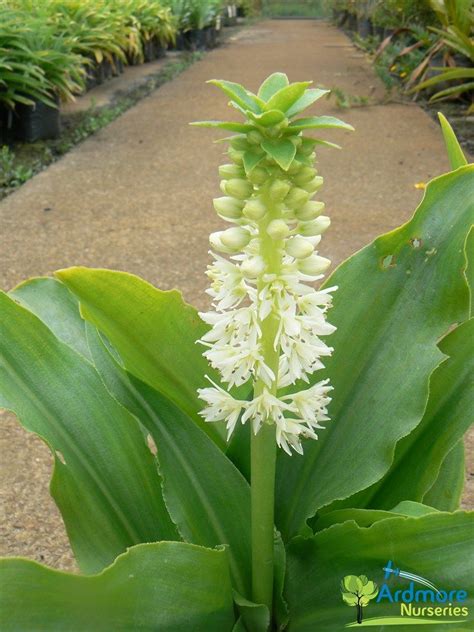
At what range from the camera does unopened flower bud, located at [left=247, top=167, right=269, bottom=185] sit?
1020mm

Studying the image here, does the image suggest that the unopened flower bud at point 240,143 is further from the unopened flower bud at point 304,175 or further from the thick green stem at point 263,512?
the thick green stem at point 263,512

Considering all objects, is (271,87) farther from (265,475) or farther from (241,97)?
(265,475)

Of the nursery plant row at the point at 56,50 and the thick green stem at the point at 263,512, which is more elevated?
the thick green stem at the point at 263,512

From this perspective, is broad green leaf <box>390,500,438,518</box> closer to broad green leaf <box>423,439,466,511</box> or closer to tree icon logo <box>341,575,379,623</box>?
tree icon logo <box>341,575,379,623</box>

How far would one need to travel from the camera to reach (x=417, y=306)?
1.41 meters

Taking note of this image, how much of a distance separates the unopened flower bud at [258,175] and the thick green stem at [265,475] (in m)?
0.04

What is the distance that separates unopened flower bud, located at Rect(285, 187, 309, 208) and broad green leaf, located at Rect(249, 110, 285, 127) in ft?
0.30

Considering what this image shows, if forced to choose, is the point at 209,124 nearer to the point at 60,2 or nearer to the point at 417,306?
the point at 417,306

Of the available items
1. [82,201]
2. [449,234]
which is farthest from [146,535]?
[82,201]

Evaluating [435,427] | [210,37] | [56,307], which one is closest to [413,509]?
[435,427]

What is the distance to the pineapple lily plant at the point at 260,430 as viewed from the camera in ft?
3.72

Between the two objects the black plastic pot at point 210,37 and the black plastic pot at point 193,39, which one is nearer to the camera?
the black plastic pot at point 193,39

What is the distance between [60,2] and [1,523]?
703cm

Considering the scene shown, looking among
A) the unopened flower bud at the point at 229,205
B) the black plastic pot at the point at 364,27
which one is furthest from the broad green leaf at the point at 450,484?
the black plastic pot at the point at 364,27
